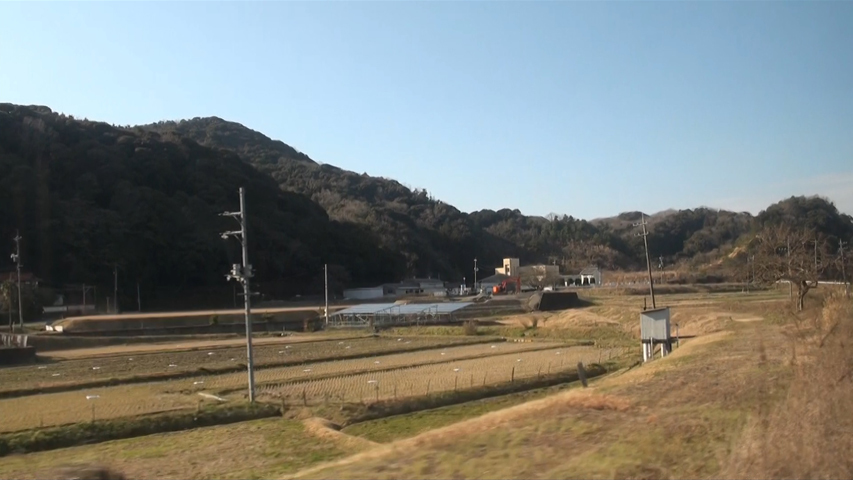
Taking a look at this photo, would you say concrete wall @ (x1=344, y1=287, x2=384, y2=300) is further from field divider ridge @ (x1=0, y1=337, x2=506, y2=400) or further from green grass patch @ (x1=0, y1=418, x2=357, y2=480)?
green grass patch @ (x1=0, y1=418, x2=357, y2=480)

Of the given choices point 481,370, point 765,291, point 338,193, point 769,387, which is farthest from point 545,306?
point 338,193

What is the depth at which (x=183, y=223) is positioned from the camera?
66.7m

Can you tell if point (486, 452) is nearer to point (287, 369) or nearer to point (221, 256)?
point (287, 369)

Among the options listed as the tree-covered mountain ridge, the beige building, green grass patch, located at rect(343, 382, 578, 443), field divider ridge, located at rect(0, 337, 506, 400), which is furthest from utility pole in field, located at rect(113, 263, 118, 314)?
green grass patch, located at rect(343, 382, 578, 443)

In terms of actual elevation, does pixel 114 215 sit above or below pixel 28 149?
below

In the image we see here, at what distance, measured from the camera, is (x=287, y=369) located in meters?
24.8

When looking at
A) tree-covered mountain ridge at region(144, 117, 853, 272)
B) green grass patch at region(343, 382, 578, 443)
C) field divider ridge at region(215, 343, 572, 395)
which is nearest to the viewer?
green grass patch at region(343, 382, 578, 443)

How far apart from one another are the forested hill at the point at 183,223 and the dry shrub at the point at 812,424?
5839 cm

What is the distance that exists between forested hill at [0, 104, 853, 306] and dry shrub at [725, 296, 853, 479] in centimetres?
5839

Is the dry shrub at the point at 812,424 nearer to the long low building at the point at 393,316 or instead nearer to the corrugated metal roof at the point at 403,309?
the long low building at the point at 393,316

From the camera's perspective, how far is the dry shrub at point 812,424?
6227 mm

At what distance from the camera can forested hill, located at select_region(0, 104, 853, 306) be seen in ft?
192

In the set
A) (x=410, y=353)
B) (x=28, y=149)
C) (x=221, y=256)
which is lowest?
(x=410, y=353)

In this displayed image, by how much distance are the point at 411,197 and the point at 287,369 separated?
113005 millimetres
